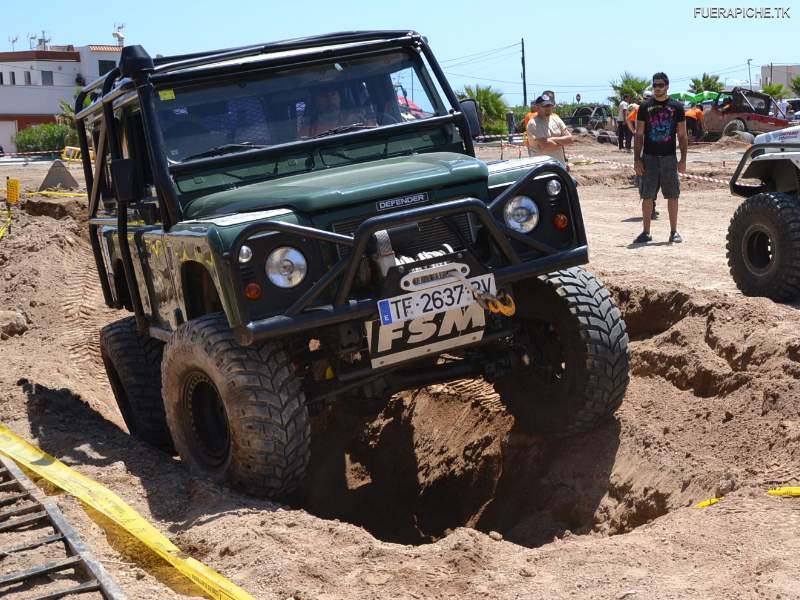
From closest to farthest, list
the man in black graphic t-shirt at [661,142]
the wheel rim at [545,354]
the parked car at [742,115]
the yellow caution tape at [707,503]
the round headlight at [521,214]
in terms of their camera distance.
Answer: the yellow caution tape at [707,503]
the round headlight at [521,214]
the wheel rim at [545,354]
the man in black graphic t-shirt at [661,142]
the parked car at [742,115]

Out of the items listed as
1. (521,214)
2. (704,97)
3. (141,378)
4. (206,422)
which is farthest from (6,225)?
(704,97)

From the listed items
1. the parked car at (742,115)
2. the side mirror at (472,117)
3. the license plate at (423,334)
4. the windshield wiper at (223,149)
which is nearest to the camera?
the license plate at (423,334)

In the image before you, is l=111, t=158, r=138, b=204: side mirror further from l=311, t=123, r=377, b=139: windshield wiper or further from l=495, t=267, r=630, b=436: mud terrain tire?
l=495, t=267, r=630, b=436: mud terrain tire

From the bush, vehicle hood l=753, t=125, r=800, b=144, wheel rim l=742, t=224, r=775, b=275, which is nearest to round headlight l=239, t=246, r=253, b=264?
wheel rim l=742, t=224, r=775, b=275

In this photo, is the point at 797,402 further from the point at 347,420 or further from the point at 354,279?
the point at 347,420

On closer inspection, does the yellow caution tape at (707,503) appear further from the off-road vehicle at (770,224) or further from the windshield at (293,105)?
the off-road vehicle at (770,224)

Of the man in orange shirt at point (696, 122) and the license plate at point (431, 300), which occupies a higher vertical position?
the man in orange shirt at point (696, 122)

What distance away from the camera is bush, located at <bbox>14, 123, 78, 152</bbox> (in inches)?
2265

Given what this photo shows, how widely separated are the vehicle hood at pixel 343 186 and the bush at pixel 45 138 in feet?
177

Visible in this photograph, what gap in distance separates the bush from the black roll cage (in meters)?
52.8

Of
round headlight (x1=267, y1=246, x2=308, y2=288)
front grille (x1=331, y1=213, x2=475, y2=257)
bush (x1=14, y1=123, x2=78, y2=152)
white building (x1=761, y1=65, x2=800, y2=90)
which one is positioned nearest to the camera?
round headlight (x1=267, y1=246, x2=308, y2=288)

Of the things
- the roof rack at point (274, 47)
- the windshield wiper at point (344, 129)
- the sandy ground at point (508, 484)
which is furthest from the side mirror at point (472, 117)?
the sandy ground at point (508, 484)

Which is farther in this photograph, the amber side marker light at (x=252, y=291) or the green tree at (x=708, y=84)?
the green tree at (x=708, y=84)

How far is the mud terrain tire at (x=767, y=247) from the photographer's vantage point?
839 cm
